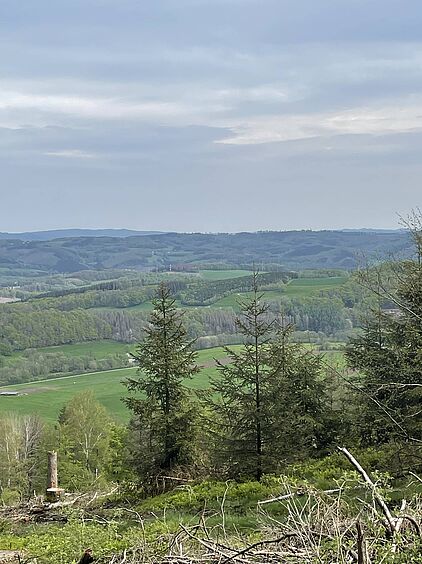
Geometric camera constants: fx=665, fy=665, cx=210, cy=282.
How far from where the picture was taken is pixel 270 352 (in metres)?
13.6

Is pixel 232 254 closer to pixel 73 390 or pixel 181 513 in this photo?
pixel 73 390

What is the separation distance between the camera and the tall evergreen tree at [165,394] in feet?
50.2

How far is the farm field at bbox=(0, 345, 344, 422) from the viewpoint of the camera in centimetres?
5191

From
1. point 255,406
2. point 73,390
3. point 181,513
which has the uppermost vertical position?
point 255,406

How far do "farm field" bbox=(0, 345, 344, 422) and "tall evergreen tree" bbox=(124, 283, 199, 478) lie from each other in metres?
31.4

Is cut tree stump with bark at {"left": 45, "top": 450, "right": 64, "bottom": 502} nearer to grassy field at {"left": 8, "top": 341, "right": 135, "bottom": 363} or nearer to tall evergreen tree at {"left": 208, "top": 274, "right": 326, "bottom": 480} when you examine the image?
tall evergreen tree at {"left": 208, "top": 274, "right": 326, "bottom": 480}

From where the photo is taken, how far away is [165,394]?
15.6 metres

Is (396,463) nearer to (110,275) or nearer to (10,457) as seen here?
(10,457)

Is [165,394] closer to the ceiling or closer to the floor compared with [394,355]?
closer to the floor

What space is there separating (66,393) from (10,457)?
88.1 feet

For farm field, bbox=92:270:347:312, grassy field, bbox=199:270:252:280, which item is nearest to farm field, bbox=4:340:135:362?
farm field, bbox=92:270:347:312

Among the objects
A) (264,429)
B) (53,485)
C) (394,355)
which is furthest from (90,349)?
(394,355)

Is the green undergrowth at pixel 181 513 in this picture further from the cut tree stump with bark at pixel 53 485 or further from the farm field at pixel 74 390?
the farm field at pixel 74 390

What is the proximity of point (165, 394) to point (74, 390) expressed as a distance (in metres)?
48.1
